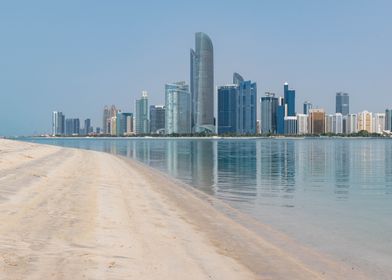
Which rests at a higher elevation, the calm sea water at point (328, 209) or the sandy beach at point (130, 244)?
the sandy beach at point (130, 244)

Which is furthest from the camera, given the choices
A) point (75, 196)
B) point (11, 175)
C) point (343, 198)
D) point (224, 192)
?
point (224, 192)

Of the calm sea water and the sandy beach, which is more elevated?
the sandy beach

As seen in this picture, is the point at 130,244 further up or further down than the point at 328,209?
further up

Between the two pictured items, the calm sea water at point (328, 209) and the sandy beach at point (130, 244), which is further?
the calm sea water at point (328, 209)

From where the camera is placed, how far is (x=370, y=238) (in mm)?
14617

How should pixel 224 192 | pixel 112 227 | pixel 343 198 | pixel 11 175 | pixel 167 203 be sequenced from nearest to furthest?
pixel 112 227 < pixel 167 203 < pixel 11 175 < pixel 343 198 < pixel 224 192

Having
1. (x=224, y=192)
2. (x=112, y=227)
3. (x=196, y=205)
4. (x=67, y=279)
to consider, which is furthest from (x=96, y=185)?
(x=67, y=279)

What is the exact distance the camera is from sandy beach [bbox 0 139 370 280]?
8.40 meters

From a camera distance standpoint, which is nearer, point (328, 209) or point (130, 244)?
point (130, 244)

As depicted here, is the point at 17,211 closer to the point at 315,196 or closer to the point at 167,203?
the point at 167,203

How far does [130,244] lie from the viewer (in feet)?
34.7

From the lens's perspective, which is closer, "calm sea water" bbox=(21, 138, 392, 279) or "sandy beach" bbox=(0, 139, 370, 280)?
"sandy beach" bbox=(0, 139, 370, 280)

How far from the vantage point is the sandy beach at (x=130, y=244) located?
8398mm

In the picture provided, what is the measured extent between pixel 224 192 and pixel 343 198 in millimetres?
7028
